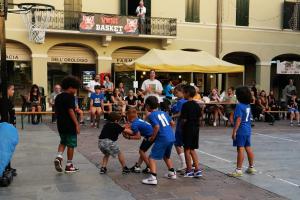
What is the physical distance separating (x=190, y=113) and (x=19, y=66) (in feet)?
53.2

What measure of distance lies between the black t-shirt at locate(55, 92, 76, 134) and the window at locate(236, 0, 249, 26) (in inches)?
754

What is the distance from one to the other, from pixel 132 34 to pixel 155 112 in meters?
15.2

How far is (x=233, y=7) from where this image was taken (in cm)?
2483

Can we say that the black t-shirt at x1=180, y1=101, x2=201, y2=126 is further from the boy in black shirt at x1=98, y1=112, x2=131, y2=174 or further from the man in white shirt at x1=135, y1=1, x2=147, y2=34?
the man in white shirt at x1=135, y1=1, x2=147, y2=34

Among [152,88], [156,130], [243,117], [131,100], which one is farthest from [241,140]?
[131,100]

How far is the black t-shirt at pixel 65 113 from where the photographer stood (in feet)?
24.9

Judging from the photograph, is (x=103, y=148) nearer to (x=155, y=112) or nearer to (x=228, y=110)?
(x=155, y=112)

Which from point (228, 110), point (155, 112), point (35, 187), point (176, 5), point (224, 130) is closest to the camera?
point (35, 187)

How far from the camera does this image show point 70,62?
73.5 feet

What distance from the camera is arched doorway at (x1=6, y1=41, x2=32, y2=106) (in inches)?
831

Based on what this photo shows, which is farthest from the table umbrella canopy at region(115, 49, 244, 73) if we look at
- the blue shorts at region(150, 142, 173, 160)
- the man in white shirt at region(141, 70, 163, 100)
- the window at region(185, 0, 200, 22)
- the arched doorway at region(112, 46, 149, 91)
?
the blue shorts at region(150, 142, 173, 160)

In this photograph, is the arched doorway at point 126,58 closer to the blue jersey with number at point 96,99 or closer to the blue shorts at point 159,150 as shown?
the blue jersey with number at point 96,99

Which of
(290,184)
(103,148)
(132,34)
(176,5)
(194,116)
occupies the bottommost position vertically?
(290,184)

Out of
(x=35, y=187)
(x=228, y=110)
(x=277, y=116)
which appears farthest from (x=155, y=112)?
(x=277, y=116)
